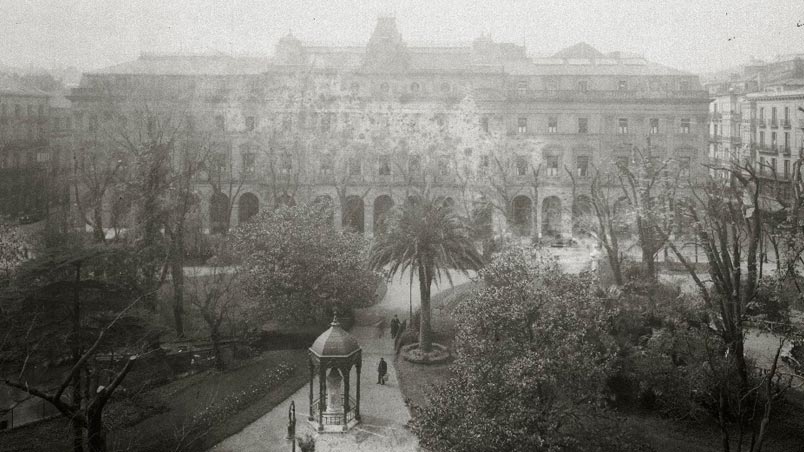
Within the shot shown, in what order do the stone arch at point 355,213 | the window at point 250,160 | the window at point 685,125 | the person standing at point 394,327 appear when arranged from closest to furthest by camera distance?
the person standing at point 394,327
the stone arch at point 355,213
the window at point 685,125
the window at point 250,160

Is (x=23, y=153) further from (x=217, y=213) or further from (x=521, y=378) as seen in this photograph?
(x=521, y=378)

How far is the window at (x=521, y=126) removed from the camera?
6266cm

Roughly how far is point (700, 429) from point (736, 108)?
41.7 meters

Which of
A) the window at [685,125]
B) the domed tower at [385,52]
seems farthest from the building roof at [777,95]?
the domed tower at [385,52]

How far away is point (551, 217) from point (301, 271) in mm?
33200

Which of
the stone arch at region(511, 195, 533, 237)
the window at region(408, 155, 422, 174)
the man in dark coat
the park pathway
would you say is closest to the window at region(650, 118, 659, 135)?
the stone arch at region(511, 195, 533, 237)

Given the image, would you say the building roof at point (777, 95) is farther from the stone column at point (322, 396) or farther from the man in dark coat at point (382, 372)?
the stone column at point (322, 396)

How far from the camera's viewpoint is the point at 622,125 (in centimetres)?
6266

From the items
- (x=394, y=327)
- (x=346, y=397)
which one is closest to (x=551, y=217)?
(x=394, y=327)

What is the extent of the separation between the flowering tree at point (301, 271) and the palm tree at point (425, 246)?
2254mm

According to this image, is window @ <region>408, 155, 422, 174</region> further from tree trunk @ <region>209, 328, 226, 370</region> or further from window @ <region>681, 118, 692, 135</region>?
tree trunk @ <region>209, 328, 226, 370</region>

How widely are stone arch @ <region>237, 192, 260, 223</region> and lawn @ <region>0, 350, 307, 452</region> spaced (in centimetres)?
3310

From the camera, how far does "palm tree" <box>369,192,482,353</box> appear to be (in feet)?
106

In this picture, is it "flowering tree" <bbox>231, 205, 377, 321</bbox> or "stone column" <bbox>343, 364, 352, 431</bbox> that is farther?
"flowering tree" <bbox>231, 205, 377, 321</bbox>
